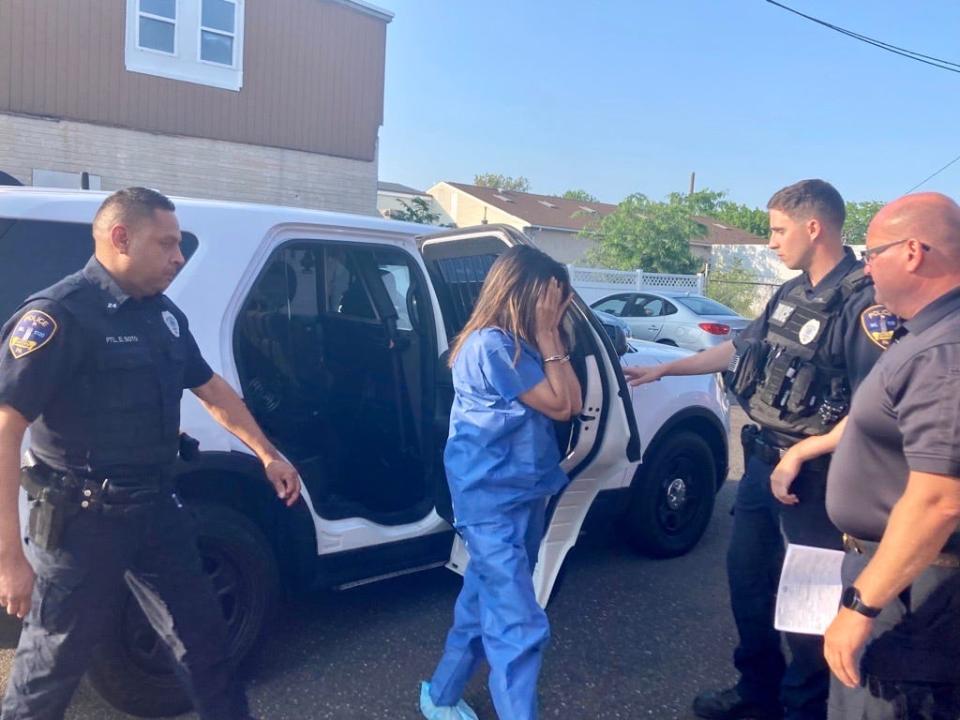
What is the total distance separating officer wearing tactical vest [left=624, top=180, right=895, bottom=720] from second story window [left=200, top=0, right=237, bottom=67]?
1409cm

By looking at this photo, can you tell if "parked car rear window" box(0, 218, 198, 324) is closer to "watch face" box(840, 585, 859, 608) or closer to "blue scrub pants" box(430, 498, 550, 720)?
"blue scrub pants" box(430, 498, 550, 720)

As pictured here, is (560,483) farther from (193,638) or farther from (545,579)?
(193,638)

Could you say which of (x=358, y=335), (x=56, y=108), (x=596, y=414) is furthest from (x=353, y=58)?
(x=596, y=414)

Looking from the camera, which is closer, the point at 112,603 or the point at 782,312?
the point at 112,603

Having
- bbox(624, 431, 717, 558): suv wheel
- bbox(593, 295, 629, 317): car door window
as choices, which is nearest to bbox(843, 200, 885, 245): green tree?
bbox(593, 295, 629, 317): car door window

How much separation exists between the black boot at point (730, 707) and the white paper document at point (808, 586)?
3.78ft

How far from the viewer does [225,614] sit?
312 cm

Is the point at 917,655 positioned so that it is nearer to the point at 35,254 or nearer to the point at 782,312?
the point at 782,312

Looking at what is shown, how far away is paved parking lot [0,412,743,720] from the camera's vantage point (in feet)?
10.6

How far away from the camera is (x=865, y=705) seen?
2.01 m

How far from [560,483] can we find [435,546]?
39.7 inches

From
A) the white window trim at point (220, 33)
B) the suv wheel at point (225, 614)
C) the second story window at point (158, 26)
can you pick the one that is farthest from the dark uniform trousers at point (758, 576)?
the white window trim at point (220, 33)

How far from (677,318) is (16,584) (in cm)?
1283

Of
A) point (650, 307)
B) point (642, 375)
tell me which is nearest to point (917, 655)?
→ point (642, 375)
